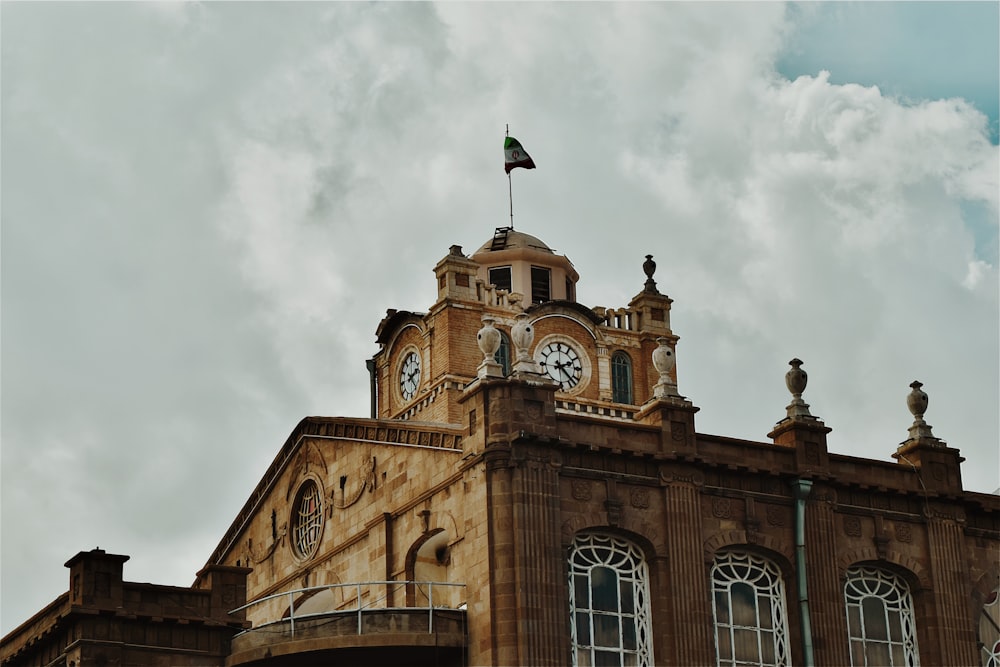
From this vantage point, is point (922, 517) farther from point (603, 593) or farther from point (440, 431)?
point (440, 431)

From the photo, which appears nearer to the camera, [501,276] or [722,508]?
[722,508]

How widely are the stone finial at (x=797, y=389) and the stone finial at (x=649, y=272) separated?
25.3 meters

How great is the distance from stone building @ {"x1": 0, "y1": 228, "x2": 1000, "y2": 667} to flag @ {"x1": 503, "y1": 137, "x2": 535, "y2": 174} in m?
16.6

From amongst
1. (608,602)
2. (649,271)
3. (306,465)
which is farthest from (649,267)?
(608,602)

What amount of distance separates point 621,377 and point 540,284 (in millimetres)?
4724

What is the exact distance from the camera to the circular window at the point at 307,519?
151ft

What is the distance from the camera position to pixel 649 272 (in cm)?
6744

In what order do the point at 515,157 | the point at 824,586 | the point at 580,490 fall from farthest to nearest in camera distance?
the point at 515,157 → the point at 824,586 → the point at 580,490

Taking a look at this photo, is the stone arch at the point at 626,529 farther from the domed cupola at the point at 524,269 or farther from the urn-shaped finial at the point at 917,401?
the domed cupola at the point at 524,269

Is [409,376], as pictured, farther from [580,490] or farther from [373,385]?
[580,490]

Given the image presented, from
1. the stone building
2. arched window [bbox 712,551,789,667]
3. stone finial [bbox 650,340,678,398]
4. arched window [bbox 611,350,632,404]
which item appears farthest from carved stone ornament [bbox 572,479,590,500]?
arched window [bbox 611,350,632,404]

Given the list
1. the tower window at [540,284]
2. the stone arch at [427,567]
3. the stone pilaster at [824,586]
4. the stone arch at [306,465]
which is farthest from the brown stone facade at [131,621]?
the tower window at [540,284]

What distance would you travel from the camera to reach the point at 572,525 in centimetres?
3747

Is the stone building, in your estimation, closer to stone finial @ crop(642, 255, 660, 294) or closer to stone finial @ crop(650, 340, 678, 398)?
stone finial @ crop(650, 340, 678, 398)
